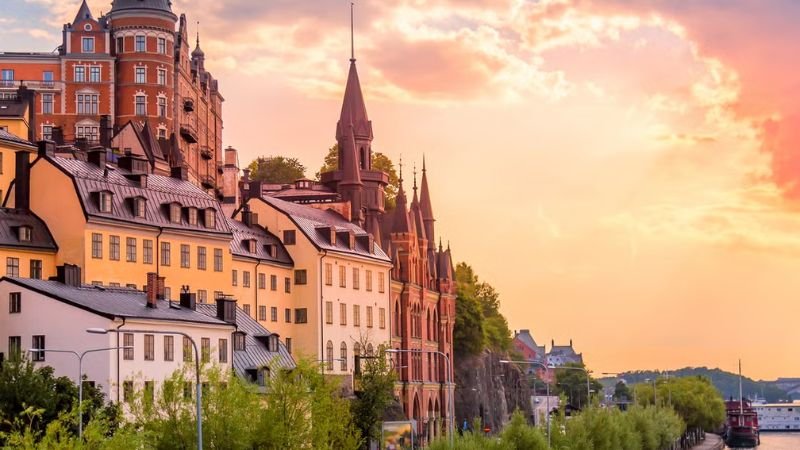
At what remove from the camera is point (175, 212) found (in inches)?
4151

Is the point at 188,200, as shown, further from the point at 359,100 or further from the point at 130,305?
the point at 359,100

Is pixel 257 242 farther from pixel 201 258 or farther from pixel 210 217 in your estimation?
pixel 201 258

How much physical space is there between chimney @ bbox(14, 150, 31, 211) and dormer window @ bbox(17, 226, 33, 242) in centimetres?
249

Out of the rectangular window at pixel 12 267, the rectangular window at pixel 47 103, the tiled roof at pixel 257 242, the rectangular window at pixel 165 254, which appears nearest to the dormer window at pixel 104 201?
the rectangular window at pixel 165 254

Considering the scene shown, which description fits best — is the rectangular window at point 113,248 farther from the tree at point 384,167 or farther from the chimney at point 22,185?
the tree at point 384,167

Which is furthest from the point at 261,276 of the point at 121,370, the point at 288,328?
the point at 121,370

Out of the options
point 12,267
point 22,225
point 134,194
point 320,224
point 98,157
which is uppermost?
point 98,157

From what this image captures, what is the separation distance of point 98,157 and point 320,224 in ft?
105

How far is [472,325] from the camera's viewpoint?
588 feet

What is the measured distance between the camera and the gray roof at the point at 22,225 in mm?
94125

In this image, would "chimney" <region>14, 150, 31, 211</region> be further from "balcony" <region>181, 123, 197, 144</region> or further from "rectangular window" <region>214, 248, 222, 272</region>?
"balcony" <region>181, 123, 197, 144</region>

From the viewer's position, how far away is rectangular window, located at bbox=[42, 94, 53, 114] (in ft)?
509

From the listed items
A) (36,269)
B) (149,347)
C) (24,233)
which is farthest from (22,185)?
(149,347)

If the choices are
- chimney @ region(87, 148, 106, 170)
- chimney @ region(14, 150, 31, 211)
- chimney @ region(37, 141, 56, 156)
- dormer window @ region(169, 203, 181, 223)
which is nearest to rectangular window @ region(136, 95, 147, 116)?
chimney @ region(87, 148, 106, 170)
